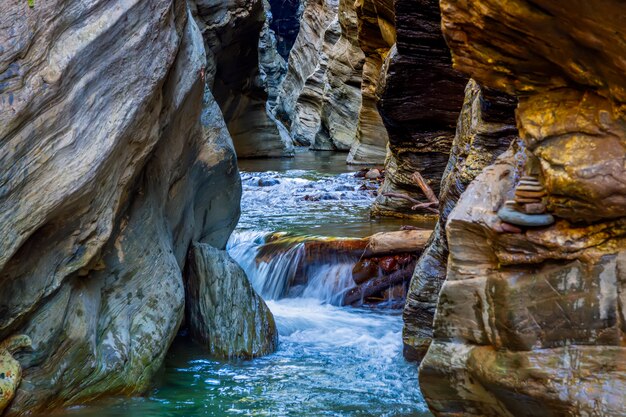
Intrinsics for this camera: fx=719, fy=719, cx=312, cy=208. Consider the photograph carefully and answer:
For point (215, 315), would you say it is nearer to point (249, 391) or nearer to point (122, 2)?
point (249, 391)

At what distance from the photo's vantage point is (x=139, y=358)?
553cm

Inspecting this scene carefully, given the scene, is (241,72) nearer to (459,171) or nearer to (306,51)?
(459,171)

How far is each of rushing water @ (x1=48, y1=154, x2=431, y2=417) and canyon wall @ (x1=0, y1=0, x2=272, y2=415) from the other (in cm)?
40

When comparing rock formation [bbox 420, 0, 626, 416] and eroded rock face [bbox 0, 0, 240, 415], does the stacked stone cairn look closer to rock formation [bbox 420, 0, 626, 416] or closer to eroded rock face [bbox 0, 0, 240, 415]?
rock formation [bbox 420, 0, 626, 416]

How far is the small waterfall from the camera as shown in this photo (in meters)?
9.06

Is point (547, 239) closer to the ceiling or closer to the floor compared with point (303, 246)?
closer to the ceiling

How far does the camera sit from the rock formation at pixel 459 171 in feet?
19.7

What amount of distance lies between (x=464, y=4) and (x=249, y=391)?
3682 mm

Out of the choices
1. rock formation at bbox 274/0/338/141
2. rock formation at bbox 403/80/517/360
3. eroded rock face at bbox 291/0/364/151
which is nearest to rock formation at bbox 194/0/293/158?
eroded rock face at bbox 291/0/364/151

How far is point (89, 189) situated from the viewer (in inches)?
184

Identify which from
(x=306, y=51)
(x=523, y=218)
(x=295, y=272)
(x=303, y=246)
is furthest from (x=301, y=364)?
(x=306, y=51)

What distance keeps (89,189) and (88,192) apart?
0.02m

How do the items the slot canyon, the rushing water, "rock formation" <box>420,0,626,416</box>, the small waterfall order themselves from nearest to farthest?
1. "rock formation" <box>420,0,626,416</box>
2. the slot canyon
3. the rushing water
4. the small waterfall

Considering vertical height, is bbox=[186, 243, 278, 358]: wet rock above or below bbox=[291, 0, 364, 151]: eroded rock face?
below
